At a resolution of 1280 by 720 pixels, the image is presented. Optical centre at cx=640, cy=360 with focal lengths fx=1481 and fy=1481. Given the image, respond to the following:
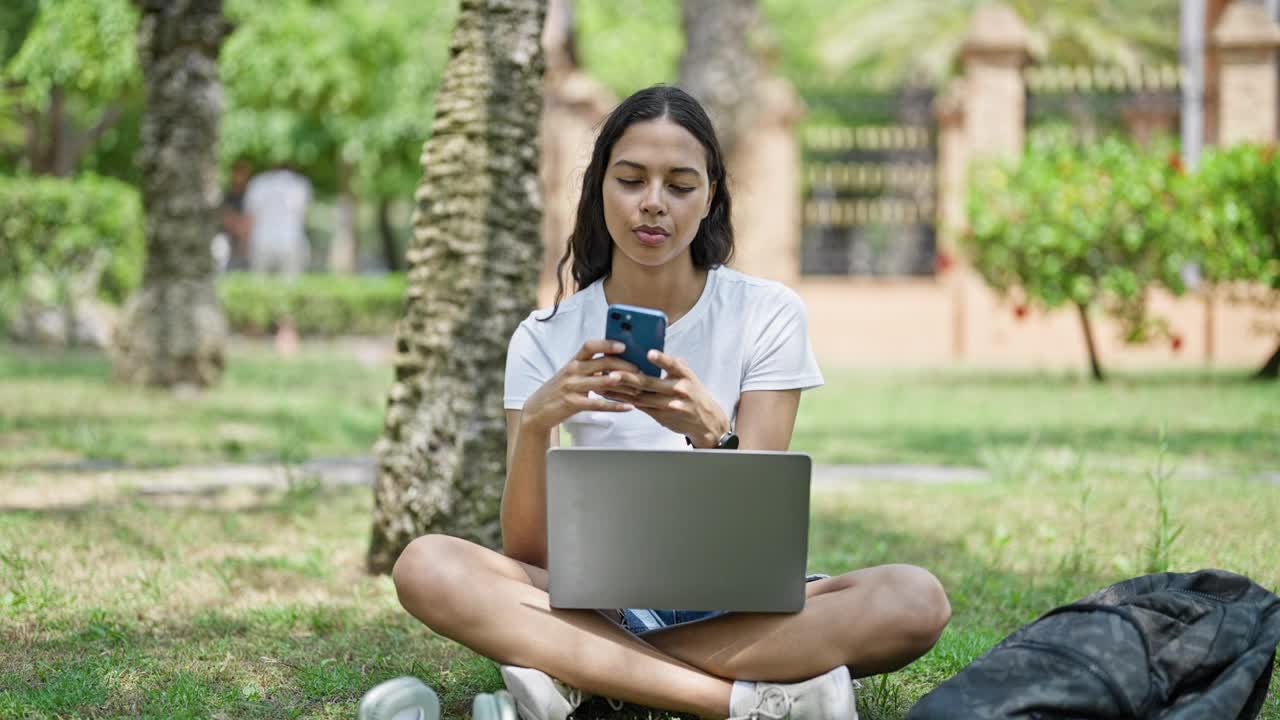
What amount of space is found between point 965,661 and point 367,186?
28399 millimetres

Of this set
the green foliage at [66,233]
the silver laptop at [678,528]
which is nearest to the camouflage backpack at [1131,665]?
the silver laptop at [678,528]

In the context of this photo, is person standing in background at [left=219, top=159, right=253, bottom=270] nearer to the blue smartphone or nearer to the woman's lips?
the woman's lips

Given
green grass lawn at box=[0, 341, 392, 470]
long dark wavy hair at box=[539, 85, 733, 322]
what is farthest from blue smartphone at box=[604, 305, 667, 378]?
green grass lawn at box=[0, 341, 392, 470]

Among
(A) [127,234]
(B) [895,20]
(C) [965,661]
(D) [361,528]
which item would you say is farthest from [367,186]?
(C) [965,661]

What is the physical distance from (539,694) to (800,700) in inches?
22.5

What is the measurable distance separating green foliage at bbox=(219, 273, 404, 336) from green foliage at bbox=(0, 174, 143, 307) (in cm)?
484

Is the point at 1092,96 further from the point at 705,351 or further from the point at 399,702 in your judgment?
the point at 399,702

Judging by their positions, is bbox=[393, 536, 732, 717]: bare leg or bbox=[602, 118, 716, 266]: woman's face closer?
bbox=[393, 536, 732, 717]: bare leg

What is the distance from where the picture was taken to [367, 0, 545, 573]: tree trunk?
5.14m

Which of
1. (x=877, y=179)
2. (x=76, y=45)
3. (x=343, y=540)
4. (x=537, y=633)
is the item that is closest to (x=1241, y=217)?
(x=877, y=179)

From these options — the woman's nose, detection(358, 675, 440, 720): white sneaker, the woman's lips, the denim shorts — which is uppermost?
the woman's nose

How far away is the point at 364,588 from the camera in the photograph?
505cm

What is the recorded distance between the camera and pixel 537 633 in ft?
10.9

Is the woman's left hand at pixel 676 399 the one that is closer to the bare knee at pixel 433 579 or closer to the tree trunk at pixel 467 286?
the bare knee at pixel 433 579
